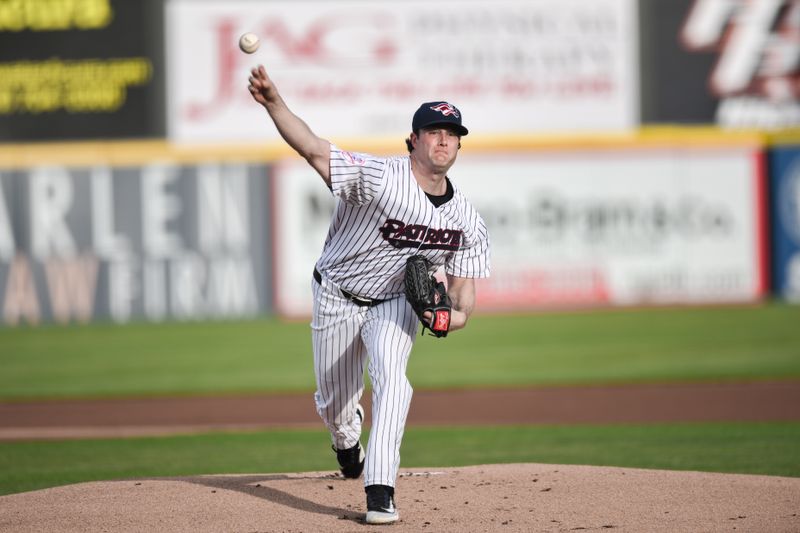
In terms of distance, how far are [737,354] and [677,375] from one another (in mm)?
1765

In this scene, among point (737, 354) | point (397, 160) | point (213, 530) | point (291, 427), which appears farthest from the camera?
point (737, 354)

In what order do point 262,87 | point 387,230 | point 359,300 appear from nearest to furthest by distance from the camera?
point 262,87 < point 387,230 < point 359,300

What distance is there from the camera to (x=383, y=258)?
5.08m

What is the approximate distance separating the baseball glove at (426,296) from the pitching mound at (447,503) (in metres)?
0.76

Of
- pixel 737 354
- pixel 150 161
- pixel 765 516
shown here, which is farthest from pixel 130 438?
pixel 150 161

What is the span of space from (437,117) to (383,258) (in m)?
0.64

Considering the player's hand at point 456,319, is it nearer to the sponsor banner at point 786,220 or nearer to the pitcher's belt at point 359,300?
the pitcher's belt at point 359,300

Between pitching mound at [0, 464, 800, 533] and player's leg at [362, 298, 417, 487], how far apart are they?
0.75 feet

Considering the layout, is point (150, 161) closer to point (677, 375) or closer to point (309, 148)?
point (677, 375)

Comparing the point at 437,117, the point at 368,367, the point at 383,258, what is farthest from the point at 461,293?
the point at 437,117

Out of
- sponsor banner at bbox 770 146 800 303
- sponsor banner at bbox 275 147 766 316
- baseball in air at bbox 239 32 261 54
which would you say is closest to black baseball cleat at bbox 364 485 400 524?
baseball in air at bbox 239 32 261 54

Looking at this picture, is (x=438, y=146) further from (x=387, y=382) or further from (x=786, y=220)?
(x=786, y=220)

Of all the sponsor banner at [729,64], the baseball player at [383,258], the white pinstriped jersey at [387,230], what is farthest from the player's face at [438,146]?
the sponsor banner at [729,64]

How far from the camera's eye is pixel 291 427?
29.8 ft
